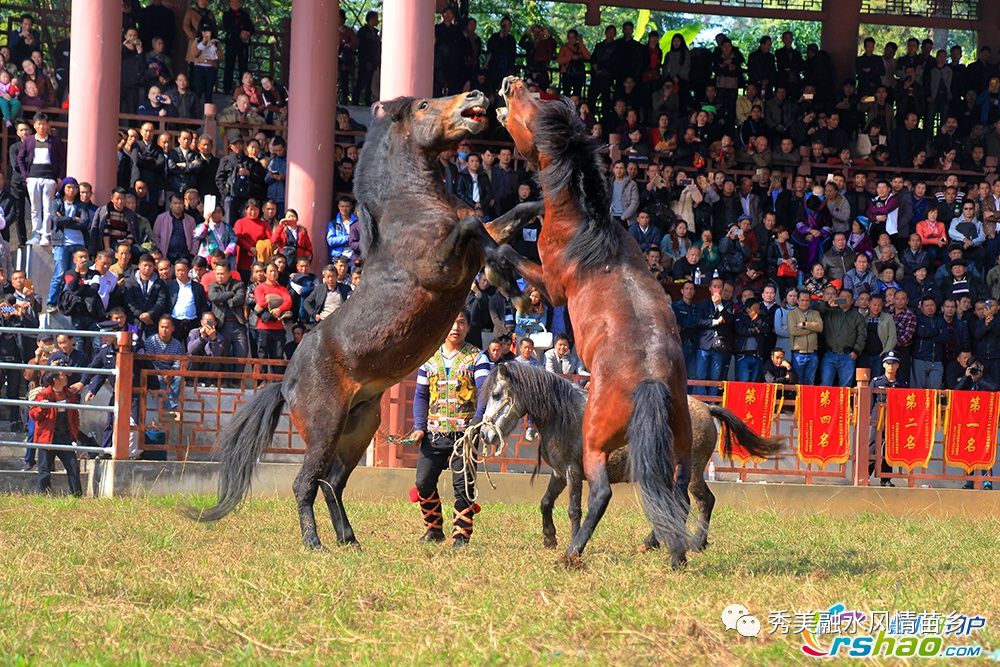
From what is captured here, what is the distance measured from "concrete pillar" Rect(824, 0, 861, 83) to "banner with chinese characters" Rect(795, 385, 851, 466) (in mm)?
11108

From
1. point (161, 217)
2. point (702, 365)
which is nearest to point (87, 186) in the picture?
point (161, 217)

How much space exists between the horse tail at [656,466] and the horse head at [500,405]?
236 cm

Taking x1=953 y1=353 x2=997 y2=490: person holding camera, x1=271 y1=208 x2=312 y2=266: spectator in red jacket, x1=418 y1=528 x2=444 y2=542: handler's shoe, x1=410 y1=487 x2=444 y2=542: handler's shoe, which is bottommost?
x1=418 y1=528 x2=444 y2=542: handler's shoe

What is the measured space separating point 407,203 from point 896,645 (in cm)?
432

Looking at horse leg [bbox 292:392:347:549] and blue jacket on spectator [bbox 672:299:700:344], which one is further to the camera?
blue jacket on spectator [bbox 672:299:700:344]

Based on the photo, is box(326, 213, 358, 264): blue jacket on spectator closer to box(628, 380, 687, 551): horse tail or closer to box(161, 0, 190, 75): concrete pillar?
box(161, 0, 190, 75): concrete pillar

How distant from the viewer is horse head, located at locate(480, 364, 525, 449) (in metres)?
9.58

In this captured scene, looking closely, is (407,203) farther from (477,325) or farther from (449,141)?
(477,325)

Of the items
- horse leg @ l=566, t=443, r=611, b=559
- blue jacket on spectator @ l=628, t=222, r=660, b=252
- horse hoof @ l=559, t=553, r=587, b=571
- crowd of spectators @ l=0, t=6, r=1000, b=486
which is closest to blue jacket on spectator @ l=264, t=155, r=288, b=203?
crowd of spectators @ l=0, t=6, r=1000, b=486

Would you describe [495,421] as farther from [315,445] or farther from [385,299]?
[385,299]

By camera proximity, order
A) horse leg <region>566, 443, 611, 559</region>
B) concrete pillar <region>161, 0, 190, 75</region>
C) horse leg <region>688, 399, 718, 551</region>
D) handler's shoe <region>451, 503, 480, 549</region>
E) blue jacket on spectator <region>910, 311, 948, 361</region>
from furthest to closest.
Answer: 1. concrete pillar <region>161, 0, 190, 75</region>
2. blue jacket on spectator <region>910, 311, 948, 361</region>
3. horse leg <region>688, 399, 718, 551</region>
4. handler's shoe <region>451, 503, 480, 549</region>
5. horse leg <region>566, 443, 611, 559</region>

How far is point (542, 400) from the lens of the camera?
9820 millimetres

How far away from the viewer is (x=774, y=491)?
13242mm

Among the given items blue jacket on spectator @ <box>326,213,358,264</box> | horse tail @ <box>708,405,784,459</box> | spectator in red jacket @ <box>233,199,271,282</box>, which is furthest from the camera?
blue jacket on spectator @ <box>326,213,358,264</box>
